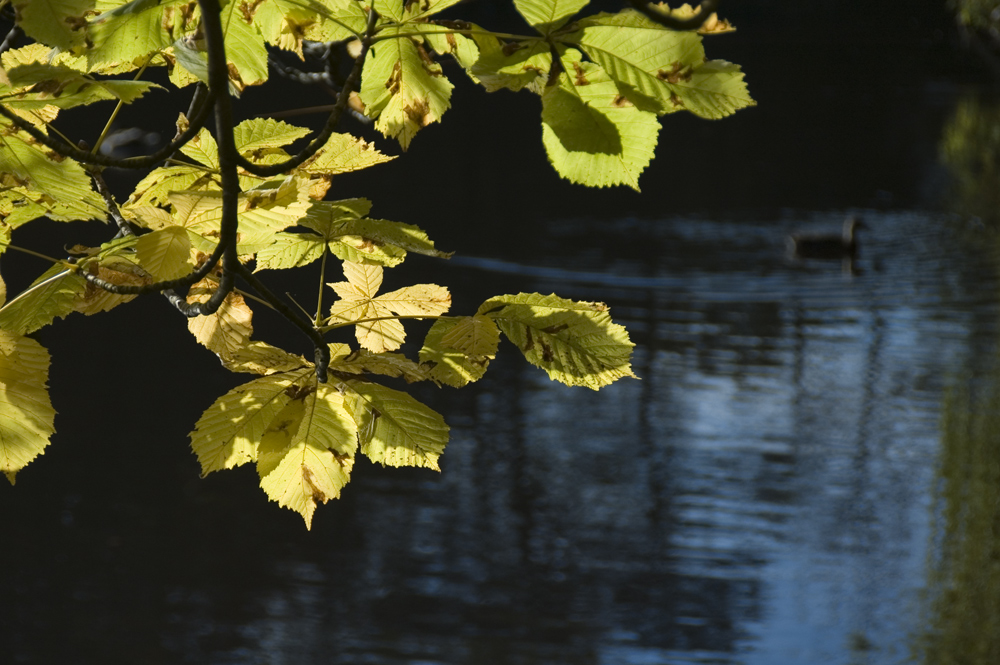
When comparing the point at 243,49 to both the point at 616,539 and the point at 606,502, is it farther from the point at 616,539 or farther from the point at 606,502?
the point at 606,502

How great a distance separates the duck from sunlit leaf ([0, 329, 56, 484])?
14.5 metres

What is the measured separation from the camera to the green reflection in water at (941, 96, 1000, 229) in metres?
18.0

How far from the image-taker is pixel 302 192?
995 millimetres

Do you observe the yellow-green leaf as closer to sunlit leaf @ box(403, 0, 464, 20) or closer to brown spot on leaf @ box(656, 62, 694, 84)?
sunlit leaf @ box(403, 0, 464, 20)

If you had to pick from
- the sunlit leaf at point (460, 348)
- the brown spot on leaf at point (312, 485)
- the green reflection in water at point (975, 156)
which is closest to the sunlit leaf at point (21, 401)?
the brown spot on leaf at point (312, 485)

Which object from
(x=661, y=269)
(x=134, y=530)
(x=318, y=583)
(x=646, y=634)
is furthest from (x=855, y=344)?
(x=134, y=530)

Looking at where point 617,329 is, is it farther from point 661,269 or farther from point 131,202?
point 661,269

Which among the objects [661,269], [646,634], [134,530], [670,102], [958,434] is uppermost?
[661,269]

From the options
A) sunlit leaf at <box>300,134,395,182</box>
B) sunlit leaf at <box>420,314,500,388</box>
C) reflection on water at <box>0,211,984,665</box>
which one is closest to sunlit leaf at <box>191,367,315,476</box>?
sunlit leaf at <box>420,314,500,388</box>

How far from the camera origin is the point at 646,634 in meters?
7.46

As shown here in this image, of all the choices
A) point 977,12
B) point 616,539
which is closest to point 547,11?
point 616,539

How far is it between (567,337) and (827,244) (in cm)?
1436

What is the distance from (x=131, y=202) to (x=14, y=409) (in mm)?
257

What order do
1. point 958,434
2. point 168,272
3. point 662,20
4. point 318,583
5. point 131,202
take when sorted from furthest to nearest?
point 958,434 → point 318,583 → point 131,202 → point 168,272 → point 662,20
